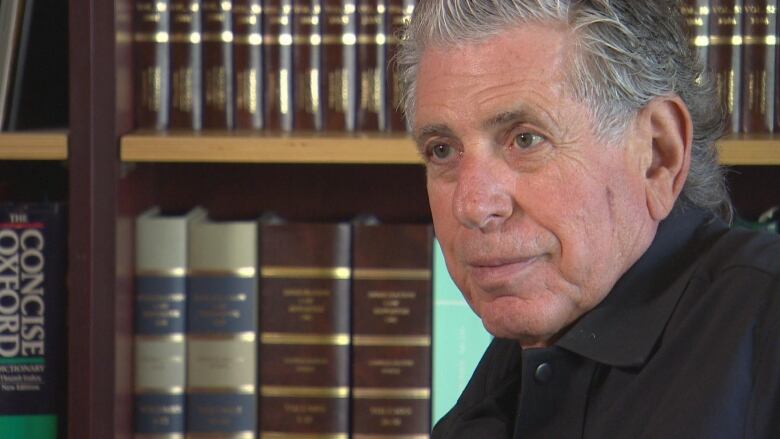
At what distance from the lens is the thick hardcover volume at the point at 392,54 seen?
157 cm

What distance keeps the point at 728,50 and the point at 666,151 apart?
611mm

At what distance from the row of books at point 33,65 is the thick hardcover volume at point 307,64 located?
0.36 metres

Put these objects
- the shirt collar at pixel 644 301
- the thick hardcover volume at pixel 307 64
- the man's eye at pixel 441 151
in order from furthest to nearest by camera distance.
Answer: the thick hardcover volume at pixel 307 64 → the man's eye at pixel 441 151 → the shirt collar at pixel 644 301

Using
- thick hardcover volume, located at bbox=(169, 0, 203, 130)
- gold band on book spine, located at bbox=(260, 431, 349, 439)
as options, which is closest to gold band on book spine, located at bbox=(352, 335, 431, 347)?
gold band on book spine, located at bbox=(260, 431, 349, 439)

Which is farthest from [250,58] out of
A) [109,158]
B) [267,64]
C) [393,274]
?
[393,274]

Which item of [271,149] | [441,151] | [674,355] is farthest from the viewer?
[271,149]

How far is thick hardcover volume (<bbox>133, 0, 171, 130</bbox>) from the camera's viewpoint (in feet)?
5.17

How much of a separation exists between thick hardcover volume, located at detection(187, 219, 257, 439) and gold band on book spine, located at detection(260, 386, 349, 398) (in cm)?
2

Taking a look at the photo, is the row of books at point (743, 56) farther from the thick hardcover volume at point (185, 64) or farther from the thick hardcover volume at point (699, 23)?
the thick hardcover volume at point (185, 64)

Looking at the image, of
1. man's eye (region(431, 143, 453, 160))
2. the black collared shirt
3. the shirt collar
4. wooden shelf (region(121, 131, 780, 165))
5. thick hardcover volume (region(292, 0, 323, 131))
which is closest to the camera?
the black collared shirt

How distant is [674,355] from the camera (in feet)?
2.96

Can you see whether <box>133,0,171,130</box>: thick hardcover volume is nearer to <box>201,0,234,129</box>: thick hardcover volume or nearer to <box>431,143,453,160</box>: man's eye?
<box>201,0,234,129</box>: thick hardcover volume

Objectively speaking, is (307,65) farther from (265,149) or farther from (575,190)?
(575,190)

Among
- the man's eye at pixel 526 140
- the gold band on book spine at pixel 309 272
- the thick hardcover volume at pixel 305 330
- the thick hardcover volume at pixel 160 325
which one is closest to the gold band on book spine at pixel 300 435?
the thick hardcover volume at pixel 305 330
